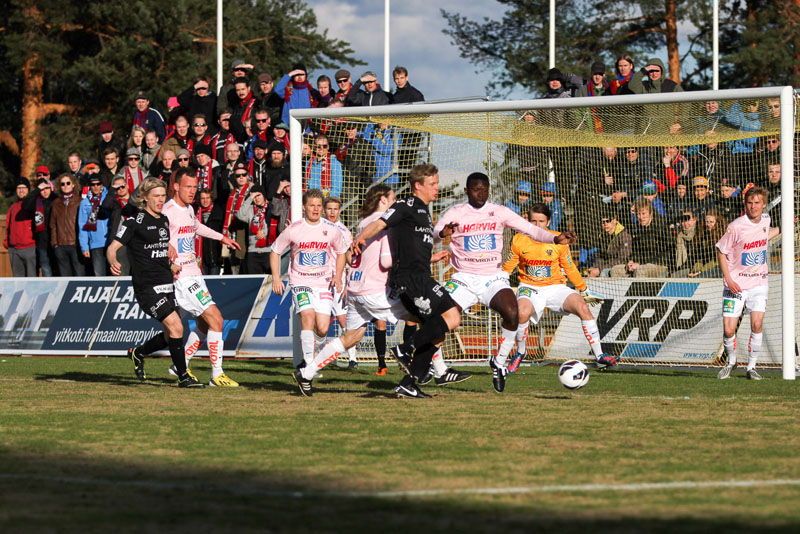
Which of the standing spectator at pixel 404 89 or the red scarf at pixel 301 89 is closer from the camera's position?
the standing spectator at pixel 404 89

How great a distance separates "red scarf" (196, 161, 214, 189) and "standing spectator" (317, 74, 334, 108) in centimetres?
224

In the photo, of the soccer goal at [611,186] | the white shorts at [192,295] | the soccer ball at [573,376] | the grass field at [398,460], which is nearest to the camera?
the grass field at [398,460]

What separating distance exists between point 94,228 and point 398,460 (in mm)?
14256

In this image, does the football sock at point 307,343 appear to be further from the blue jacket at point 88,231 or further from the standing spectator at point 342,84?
the blue jacket at point 88,231

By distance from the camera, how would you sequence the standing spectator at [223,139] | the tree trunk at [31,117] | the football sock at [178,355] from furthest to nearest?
the tree trunk at [31,117] < the standing spectator at [223,139] < the football sock at [178,355]

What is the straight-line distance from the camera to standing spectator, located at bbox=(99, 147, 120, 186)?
845 inches

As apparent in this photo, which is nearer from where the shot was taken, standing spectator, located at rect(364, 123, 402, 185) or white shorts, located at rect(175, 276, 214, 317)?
white shorts, located at rect(175, 276, 214, 317)

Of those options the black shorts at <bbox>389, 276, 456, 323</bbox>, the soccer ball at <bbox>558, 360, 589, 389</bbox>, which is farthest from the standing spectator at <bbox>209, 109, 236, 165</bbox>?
the soccer ball at <bbox>558, 360, 589, 389</bbox>

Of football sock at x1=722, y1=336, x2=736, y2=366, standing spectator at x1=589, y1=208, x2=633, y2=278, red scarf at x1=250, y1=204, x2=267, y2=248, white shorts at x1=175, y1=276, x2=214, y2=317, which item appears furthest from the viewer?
red scarf at x1=250, y1=204, x2=267, y2=248

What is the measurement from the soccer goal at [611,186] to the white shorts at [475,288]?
4.13 m

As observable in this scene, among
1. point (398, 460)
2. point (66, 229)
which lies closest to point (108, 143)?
point (66, 229)

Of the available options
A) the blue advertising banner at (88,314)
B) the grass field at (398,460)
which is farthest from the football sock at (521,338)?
the blue advertising banner at (88,314)

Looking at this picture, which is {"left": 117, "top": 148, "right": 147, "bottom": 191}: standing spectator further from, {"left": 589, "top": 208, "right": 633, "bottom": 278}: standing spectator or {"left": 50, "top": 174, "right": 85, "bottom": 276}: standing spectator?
{"left": 589, "top": 208, "right": 633, "bottom": 278}: standing spectator

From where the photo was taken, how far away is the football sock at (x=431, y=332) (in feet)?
36.4
